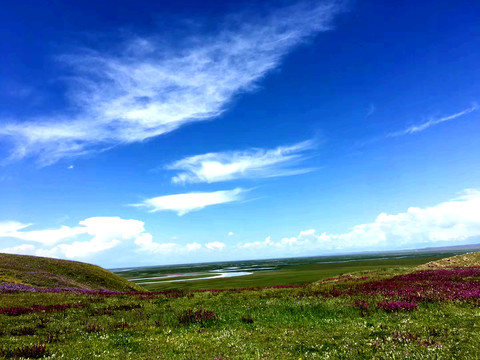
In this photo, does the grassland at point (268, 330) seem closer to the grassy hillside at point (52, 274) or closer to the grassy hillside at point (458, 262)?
the grassy hillside at point (52, 274)

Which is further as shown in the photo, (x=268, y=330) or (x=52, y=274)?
(x=52, y=274)

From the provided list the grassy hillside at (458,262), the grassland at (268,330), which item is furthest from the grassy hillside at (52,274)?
the grassy hillside at (458,262)

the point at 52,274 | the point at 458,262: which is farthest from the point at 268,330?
the point at 52,274

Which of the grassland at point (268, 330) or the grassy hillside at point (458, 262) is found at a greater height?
the grassland at point (268, 330)

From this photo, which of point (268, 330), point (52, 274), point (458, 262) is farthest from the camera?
point (52, 274)

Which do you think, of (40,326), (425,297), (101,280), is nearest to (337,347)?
(425,297)

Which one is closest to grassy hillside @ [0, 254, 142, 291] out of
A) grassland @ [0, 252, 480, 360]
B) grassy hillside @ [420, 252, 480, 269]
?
grassland @ [0, 252, 480, 360]

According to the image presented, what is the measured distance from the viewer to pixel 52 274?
48281mm

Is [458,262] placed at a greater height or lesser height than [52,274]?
lesser

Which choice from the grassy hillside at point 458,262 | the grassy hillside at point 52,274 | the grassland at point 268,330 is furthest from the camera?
the grassy hillside at point 458,262

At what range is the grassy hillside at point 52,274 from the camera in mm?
42147

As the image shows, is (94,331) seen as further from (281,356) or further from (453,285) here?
(453,285)

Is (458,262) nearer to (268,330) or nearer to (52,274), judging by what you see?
(268,330)

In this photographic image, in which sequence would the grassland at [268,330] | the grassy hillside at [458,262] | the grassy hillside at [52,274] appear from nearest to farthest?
the grassland at [268,330], the grassy hillside at [52,274], the grassy hillside at [458,262]
